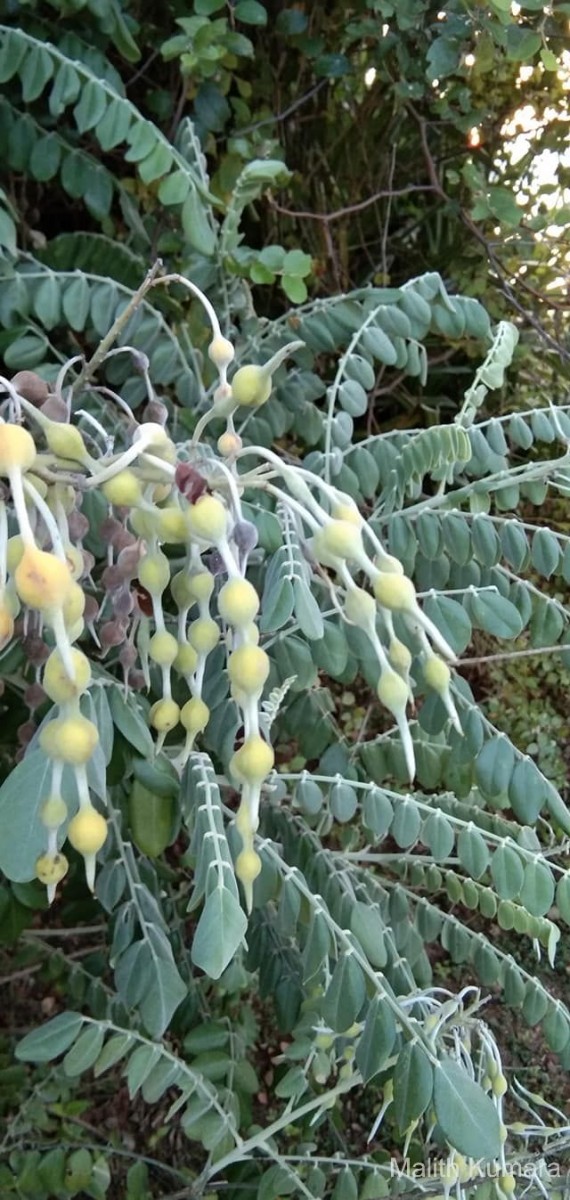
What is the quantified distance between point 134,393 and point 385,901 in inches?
30.5

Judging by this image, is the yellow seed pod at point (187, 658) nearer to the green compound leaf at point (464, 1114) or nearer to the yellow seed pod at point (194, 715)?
the yellow seed pod at point (194, 715)

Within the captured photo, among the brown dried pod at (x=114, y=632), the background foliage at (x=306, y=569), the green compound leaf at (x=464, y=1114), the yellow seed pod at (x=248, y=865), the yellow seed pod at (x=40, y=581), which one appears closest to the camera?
→ the yellow seed pod at (x=40, y=581)

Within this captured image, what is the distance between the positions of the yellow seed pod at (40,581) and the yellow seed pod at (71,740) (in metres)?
0.05

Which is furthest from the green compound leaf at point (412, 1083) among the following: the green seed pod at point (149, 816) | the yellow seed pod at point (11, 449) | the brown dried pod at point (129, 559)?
the yellow seed pod at point (11, 449)

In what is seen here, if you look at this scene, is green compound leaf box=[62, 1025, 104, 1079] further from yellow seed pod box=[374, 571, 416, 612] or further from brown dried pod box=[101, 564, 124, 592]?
yellow seed pod box=[374, 571, 416, 612]

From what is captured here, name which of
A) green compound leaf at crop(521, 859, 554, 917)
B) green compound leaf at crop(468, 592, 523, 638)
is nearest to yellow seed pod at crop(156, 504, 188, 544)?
green compound leaf at crop(468, 592, 523, 638)

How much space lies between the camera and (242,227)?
1862 millimetres

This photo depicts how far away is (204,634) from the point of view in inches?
19.5

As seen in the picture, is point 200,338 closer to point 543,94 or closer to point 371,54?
point 371,54

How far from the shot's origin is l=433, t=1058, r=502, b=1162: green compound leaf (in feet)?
2.28

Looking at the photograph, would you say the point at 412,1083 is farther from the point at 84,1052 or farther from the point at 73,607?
the point at 73,607

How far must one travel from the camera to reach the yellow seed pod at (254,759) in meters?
0.40

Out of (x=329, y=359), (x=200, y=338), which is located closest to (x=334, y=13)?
(x=329, y=359)

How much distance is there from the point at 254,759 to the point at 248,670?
0.04 metres
